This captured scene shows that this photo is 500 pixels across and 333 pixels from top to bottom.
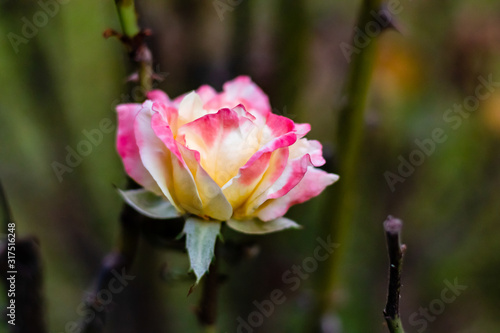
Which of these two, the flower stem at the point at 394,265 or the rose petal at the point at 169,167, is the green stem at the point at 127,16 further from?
the flower stem at the point at 394,265

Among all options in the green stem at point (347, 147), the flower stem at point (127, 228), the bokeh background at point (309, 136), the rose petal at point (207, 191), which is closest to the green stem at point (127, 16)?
the flower stem at point (127, 228)

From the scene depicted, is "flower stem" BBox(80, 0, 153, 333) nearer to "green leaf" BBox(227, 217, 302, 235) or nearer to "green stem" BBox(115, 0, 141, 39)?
"green stem" BBox(115, 0, 141, 39)

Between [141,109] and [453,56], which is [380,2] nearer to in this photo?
[141,109]

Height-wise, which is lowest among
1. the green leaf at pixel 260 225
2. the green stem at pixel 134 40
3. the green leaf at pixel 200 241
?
the green leaf at pixel 260 225

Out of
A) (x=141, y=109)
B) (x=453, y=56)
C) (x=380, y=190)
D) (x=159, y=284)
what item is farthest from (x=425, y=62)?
(x=141, y=109)

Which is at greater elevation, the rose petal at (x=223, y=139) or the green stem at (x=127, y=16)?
the green stem at (x=127, y=16)

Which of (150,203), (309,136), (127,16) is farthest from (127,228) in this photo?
(309,136)
